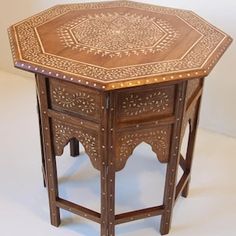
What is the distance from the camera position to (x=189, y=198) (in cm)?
185

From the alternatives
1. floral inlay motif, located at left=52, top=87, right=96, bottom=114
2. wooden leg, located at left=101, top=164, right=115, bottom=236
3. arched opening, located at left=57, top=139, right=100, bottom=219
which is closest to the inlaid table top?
floral inlay motif, located at left=52, top=87, right=96, bottom=114

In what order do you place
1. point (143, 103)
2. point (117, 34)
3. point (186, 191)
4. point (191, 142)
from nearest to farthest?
1. point (143, 103)
2. point (117, 34)
3. point (191, 142)
4. point (186, 191)

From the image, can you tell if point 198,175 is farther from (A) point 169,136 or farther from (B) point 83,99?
(B) point 83,99

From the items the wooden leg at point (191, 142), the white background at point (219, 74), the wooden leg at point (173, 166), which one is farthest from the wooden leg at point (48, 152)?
the white background at point (219, 74)

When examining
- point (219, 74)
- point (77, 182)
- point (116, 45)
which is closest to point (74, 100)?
point (116, 45)

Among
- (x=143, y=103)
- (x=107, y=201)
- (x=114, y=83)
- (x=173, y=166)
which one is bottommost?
(x=107, y=201)

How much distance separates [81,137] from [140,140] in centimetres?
21

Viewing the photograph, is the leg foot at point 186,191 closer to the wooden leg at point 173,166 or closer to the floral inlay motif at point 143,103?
the wooden leg at point 173,166

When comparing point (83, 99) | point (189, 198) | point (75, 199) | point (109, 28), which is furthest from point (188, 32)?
point (75, 199)

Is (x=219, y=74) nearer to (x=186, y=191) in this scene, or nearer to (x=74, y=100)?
(x=186, y=191)

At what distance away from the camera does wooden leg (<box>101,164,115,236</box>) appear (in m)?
1.40

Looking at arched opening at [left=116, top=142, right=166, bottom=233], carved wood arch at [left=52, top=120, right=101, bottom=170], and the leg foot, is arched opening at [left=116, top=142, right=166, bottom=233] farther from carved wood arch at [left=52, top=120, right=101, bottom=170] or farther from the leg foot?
carved wood arch at [left=52, top=120, right=101, bottom=170]

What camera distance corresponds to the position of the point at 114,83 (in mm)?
1111

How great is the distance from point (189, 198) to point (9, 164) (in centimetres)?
96
